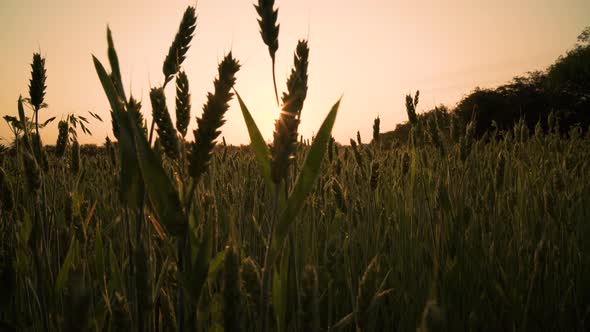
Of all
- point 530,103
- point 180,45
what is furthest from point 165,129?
point 530,103

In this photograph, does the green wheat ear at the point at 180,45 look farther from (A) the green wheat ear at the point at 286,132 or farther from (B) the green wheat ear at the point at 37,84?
(B) the green wheat ear at the point at 37,84

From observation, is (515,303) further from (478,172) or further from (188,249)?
(478,172)

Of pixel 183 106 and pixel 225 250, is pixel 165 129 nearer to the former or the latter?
pixel 183 106

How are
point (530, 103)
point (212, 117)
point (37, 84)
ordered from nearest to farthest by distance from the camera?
point (212, 117) → point (37, 84) → point (530, 103)

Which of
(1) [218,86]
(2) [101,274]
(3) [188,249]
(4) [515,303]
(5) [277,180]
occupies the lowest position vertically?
(4) [515,303]

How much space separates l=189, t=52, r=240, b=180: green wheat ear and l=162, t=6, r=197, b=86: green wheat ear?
0.22 metres

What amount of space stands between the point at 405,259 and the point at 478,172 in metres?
1.34

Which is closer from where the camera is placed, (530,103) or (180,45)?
(180,45)

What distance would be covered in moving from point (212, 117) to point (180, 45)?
31cm

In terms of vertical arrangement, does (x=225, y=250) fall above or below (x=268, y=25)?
below

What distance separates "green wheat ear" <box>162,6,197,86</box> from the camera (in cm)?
74

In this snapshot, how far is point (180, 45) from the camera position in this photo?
0.78m

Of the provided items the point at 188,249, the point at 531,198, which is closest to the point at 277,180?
the point at 188,249

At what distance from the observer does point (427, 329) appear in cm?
49
